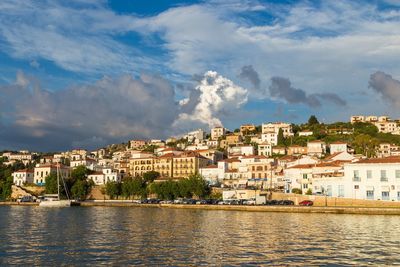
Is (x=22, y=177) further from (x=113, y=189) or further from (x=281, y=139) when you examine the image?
(x=281, y=139)

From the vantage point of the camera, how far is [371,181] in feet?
213

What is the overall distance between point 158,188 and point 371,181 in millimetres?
48062

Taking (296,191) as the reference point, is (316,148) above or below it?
above

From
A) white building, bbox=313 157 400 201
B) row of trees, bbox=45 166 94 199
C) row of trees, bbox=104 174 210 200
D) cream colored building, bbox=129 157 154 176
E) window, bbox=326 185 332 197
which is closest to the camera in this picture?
white building, bbox=313 157 400 201

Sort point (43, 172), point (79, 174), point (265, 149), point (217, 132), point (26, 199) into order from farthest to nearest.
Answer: point (217, 132) < point (265, 149) < point (43, 172) < point (79, 174) < point (26, 199)

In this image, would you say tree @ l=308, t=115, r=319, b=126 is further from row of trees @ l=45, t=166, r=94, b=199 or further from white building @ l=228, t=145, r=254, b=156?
row of trees @ l=45, t=166, r=94, b=199

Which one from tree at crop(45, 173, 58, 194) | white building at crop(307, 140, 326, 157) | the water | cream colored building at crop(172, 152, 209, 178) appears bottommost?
the water

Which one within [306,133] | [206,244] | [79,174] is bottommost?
A: [206,244]

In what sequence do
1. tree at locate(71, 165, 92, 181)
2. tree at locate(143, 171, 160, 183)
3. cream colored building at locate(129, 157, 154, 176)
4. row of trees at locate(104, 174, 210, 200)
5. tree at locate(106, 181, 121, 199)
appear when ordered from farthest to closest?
1. cream colored building at locate(129, 157, 154, 176)
2. tree at locate(71, 165, 92, 181)
3. tree at locate(143, 171, 160, 183)
4. tree at locate(106, 181, 121, 199)
5. row of trees at locate(104, 174, 210, 200)

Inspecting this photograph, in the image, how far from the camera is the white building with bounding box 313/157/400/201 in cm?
6347

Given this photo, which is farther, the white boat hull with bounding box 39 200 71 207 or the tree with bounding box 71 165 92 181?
the tree with bounding box 71 165 92 181

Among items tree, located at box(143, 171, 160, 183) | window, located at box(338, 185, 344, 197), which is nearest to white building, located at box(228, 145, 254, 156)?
tree, located at box(143, 171, 160, 183)

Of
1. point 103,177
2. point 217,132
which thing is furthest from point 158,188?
point 217,132

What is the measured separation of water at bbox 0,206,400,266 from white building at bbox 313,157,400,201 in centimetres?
1919
